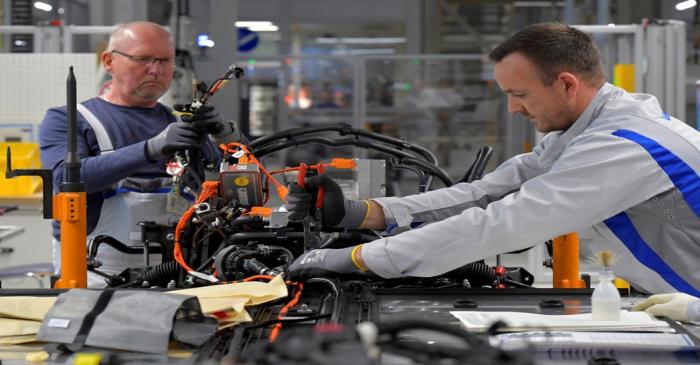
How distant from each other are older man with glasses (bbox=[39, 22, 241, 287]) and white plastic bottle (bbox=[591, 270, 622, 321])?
4.18 feet

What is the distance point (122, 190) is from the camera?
2924 millimetres

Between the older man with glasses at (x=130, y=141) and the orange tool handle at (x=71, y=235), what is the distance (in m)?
0.46

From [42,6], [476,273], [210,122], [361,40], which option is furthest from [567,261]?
[361,40]

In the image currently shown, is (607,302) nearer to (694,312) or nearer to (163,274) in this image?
(694,312)

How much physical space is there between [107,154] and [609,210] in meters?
1.59

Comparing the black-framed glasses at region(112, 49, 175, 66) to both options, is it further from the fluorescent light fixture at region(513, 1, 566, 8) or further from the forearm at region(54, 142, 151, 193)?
the fluorescent light fixture at region(513, 1, 566, 8)

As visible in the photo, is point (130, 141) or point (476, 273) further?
point (130, 141)

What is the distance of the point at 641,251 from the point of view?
7.02ft

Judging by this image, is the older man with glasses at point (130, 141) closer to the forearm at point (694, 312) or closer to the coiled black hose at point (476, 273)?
the coiled black hose at point (476, 273)

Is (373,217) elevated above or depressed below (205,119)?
below

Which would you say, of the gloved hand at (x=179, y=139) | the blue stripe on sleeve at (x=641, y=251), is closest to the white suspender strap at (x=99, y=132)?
the gloved hand at (x=179, y=139)

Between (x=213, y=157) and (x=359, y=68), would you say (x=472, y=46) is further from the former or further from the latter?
(x=213, y=157)

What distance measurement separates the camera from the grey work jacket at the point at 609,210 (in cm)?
195

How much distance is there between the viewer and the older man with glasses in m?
2.67
